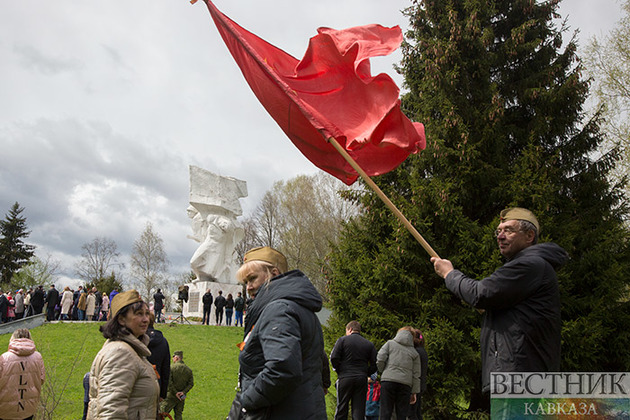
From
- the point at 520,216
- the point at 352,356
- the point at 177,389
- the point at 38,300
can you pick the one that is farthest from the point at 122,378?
the point at 38,300

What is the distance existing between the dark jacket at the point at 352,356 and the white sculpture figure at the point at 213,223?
2153 cm

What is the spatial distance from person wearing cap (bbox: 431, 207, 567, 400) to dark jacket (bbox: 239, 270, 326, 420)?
3.13ft

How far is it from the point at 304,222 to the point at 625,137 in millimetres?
23996

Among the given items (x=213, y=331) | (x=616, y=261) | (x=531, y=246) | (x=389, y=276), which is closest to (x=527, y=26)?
(x=616, y=261)

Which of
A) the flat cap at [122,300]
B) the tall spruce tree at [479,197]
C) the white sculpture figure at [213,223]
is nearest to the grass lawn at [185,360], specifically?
the tall spruce tree at [479,197]

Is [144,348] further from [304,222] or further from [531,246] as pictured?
[304,222]

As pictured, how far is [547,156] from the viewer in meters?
10.3

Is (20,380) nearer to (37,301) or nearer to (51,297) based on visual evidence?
(51,297)

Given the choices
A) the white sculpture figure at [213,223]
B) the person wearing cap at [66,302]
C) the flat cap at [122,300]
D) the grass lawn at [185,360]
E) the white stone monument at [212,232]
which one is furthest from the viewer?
the white sculpture figure at [213,223]

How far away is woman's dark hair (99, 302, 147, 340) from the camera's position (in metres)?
3.65

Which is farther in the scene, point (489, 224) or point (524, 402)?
point (489, 224)

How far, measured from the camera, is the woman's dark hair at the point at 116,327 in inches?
144

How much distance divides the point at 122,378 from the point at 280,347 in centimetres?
129

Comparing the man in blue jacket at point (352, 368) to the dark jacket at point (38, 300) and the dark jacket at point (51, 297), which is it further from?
the dark jacket at point (38, 300)
